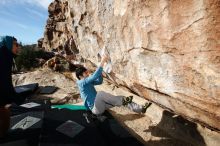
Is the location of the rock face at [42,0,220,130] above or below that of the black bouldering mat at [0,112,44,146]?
above

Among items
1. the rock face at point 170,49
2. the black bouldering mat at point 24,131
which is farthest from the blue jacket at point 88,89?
the black bouldering mat at point 24,131

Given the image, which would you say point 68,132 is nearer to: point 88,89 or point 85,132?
point 85,132

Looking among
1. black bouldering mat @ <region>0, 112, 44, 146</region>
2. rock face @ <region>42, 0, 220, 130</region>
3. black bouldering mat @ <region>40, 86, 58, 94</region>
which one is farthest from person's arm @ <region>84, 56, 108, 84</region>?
black bouldering mat @ <region>40, 86, 58, 94</region>

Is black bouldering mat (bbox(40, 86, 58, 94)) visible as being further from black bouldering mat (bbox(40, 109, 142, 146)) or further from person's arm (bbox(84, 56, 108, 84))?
person's arm (bbox(84, 56, 108, 84))

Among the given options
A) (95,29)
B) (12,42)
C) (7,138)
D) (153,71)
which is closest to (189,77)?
(153,71)

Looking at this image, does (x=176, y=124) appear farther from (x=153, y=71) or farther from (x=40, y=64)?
(x=40, y=64)

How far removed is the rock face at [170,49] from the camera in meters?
4.02

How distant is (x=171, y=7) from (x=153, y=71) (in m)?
1.63

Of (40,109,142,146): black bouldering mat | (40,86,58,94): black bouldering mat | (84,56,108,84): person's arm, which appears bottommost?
(40,109,142,146): black bouldering mat

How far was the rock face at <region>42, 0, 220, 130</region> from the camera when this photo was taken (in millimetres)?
4016

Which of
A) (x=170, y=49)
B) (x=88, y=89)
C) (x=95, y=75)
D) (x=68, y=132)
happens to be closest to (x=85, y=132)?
(x=68, y=132)

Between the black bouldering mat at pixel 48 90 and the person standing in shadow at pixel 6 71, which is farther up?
the person standing in shadow at pixel 6 71

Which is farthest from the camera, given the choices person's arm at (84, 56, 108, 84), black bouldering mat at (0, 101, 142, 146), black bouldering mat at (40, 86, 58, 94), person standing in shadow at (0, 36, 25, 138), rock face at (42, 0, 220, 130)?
black bouldering mat at (40, 86, 58, 94)

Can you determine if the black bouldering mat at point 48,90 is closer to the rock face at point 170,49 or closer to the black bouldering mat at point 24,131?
the rock face at point 170,49
